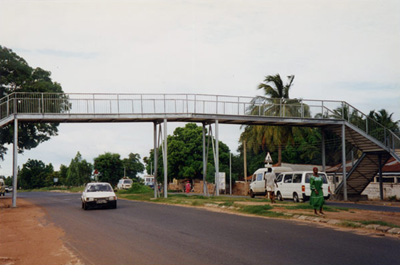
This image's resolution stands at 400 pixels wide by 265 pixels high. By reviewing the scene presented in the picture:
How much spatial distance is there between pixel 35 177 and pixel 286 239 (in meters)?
103

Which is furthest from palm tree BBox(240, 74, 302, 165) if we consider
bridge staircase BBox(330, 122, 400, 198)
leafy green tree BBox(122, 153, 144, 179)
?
leafy green tree BBox(122, 153, 144, 179)

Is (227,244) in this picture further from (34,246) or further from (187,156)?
(187,156)

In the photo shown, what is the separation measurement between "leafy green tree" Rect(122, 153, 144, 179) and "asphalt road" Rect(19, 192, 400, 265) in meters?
100

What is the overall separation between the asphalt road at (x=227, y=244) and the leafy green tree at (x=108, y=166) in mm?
45494

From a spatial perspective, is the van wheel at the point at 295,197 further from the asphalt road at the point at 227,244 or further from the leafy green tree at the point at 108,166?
the leafy green tree at the point at 108,166

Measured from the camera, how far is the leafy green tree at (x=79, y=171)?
250ft

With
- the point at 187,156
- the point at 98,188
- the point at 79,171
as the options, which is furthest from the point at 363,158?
the point at 79,171

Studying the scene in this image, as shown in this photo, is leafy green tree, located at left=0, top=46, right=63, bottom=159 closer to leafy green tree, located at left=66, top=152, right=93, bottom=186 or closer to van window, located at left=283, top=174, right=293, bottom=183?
leafy green tree, located at left=66, top=152, right=93, bottom=186

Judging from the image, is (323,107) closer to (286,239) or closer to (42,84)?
(286,239)

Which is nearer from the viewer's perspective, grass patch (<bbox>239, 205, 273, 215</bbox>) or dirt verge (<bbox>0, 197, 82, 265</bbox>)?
dirt verge (<bbox>0, 197, 82, 265</bbox>)

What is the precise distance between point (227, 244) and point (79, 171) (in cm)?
7099

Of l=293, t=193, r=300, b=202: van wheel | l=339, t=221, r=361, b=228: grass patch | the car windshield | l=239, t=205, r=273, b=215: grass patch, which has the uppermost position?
the car windshield

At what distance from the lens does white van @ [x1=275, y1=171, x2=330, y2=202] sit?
24.4m

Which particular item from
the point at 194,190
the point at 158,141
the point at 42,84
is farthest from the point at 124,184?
the point at 158,141
